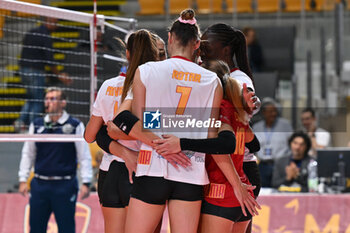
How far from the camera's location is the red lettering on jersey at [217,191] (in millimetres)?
3545

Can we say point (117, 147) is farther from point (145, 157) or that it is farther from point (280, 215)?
point (280, 215)

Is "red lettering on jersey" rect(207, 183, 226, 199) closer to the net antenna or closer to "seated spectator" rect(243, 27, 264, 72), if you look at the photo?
the net antenna

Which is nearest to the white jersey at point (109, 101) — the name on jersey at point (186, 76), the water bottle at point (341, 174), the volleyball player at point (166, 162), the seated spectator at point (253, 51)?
the volleyball player at point (166, 162)

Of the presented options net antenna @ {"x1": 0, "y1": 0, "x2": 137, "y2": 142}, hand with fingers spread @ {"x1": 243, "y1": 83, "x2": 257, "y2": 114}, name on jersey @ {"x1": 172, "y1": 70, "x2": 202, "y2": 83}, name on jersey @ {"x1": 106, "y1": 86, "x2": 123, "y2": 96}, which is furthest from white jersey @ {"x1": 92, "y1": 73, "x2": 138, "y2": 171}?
hand with fingers spread @ {"x1": 243, "y1": 83, "x2": 257, "y2": 114}

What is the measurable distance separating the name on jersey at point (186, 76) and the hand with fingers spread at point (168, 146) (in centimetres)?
34

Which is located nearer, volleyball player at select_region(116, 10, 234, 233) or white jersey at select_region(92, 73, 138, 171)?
volleyball player at select_region(116, 10, 234, 233)

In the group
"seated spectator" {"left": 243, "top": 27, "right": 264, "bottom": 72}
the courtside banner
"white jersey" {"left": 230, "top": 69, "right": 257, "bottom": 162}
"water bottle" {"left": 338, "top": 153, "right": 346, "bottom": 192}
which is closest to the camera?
"white jersey" {"left": 230, "top": 69, "right": 257, "bottom": 162}

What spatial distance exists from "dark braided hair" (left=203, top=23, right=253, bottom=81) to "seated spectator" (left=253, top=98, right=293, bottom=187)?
14.9 feet

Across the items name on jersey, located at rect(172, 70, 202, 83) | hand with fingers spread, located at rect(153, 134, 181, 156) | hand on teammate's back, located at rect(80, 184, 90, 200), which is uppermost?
name on jersey, located at rect(172, 70, 202, 83)

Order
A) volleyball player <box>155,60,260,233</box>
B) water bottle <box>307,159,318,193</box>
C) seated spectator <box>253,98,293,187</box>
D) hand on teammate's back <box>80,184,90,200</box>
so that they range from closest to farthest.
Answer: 1. volleyball player <box>155,60,260,233</box>
2. hand on teammate's back <box>80,184,90,200</box>
3. water bottle <box>307,159,318,193</box>
4. seated spectator <box>253,98,293,187</box>

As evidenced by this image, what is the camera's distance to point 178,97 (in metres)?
3.41

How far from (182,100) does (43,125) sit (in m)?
3.41

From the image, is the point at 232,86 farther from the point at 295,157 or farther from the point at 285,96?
the point at 285,96

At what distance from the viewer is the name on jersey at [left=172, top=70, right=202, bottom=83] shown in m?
3.40
